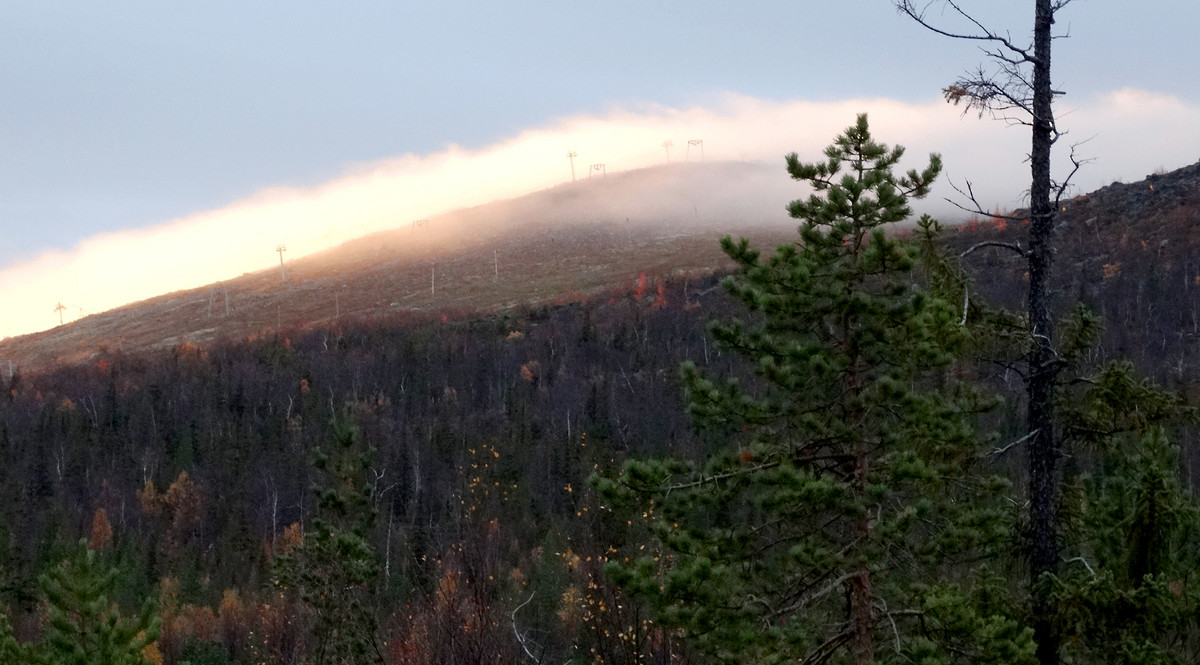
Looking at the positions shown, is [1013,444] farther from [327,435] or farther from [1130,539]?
[327,435]

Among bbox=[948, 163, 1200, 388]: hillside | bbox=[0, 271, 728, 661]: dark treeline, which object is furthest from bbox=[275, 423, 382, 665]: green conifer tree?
bbox=[948, 163, 1200, 388]: hillside

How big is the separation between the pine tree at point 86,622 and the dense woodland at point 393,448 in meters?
0.09

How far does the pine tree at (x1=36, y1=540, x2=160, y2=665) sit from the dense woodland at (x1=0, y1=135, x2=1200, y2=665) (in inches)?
3.6

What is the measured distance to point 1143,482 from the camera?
1055 centimetres

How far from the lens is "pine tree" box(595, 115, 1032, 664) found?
1076 centimetres

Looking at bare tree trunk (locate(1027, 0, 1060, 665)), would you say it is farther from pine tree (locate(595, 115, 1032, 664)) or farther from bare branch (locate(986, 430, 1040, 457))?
pine tree (locate(595, 115, 1032, 664))

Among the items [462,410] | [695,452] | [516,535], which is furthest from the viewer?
[462,410]

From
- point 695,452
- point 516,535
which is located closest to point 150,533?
point 516,535

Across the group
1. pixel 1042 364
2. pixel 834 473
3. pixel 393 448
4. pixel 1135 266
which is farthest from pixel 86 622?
pixel 1135 266

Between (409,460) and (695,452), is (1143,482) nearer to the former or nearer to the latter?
(695,452)

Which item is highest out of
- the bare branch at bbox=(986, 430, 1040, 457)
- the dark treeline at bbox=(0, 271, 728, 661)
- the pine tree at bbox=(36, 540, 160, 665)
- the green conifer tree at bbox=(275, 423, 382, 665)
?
the bare branch at bbox=(986, 430, 1040, 457)

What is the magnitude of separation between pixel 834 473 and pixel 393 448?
79.2 m

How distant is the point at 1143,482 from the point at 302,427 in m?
97.0

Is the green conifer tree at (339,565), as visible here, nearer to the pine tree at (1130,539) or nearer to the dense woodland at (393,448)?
the dense woodland at (393,448)
